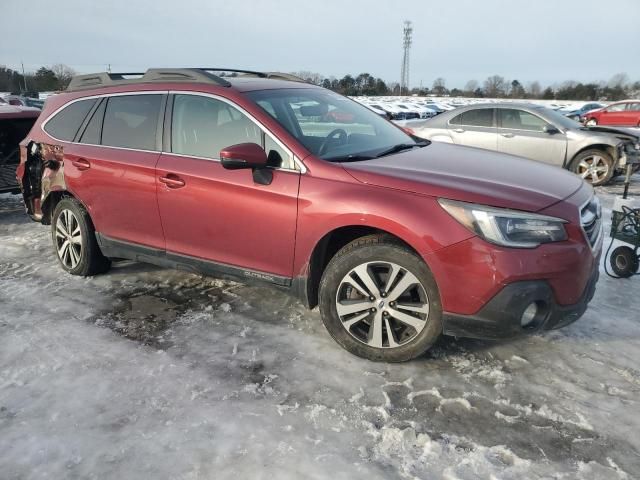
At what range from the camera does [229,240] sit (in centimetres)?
348

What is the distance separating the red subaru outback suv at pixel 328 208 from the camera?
8.93 ft

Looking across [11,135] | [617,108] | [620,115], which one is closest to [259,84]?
[11,135]

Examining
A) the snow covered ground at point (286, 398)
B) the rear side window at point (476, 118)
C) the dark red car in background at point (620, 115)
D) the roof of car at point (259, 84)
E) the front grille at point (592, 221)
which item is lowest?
the snow covered ground at point (286, 398)

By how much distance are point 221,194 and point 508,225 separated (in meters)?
1.87

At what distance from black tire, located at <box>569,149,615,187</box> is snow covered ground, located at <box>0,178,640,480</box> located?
569cm

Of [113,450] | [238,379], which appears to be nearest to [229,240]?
[238,379]

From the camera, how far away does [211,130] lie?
359 centimetres

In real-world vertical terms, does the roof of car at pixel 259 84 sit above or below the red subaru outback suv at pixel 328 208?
above

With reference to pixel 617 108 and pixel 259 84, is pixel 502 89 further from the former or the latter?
pixel 259 84

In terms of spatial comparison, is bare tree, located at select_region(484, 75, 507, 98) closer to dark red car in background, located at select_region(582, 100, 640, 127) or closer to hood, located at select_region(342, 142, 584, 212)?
dark red car in background, located at select_region(582, 100, 640, 127)

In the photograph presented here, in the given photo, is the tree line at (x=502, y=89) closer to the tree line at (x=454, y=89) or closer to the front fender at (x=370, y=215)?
the tree line at (x=454, y=89)

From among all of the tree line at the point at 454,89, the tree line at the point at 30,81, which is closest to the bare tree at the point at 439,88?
the tree line at the point at 454,89

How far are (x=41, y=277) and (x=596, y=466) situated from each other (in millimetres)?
4583

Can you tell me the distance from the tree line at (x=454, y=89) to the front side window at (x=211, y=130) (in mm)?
60723
